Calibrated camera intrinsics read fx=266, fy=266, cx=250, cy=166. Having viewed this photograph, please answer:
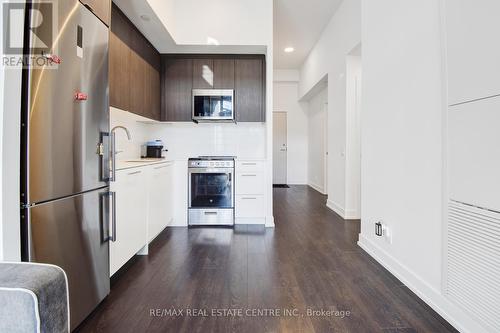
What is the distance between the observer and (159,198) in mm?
3047

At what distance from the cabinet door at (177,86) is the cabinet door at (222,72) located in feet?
1.18

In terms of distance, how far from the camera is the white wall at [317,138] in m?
6.38

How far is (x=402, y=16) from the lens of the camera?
2074 millimetres

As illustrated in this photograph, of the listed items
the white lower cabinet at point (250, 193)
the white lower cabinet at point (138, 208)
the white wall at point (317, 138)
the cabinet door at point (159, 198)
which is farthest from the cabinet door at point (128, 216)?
the white wall at point (317, 138)

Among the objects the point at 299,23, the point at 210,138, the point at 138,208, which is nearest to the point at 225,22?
the point at 210,138

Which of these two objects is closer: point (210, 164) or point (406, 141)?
point (406, 141)

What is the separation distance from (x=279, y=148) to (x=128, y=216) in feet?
20.2

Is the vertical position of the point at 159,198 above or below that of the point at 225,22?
below

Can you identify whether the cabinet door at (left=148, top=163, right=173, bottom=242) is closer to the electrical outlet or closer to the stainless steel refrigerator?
the stainless steel refrigerator

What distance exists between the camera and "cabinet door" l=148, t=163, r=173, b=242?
2.78 meters

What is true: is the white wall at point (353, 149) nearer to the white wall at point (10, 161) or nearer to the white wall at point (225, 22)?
the white wall at point (225, 22)

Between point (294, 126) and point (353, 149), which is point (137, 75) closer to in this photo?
point (353, 149)

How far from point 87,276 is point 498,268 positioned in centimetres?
218

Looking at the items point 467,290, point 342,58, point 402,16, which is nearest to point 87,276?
point 467,290
